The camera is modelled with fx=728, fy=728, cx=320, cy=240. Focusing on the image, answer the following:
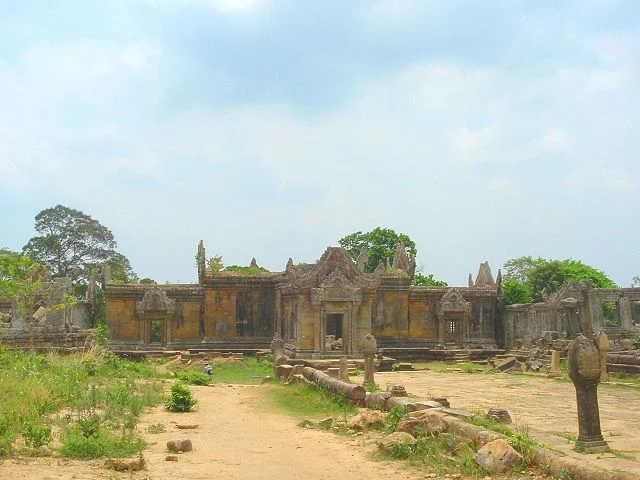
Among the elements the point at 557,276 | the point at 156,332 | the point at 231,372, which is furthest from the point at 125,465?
the point at 557,276

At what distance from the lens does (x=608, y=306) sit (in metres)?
44.5

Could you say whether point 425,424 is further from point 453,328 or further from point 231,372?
point 453,328

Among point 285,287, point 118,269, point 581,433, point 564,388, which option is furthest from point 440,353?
point 118,269

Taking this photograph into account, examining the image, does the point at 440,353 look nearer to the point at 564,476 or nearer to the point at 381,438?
the point at 381,438

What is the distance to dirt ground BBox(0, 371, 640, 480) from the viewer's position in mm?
9367

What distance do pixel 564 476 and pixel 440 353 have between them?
2560cm

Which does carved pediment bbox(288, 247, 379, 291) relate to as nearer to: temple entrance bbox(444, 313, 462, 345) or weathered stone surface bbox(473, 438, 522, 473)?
temple entrance bbox(444, 313, 462, 345)

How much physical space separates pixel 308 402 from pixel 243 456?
20.7 feet

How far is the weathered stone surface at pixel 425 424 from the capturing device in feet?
35.7

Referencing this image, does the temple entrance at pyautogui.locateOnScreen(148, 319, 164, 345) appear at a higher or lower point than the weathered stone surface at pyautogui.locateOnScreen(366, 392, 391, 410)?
higher

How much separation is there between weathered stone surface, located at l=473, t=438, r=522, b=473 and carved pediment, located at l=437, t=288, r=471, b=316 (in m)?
26.5

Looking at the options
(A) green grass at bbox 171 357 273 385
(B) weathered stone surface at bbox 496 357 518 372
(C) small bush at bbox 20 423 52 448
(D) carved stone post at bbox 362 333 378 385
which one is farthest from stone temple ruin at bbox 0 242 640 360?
(C) small bush at bbox 20 423 52 448

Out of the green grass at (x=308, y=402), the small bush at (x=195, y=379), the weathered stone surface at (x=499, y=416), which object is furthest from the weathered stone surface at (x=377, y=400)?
the small bush at (x=195, y=379)

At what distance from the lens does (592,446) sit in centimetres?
905
